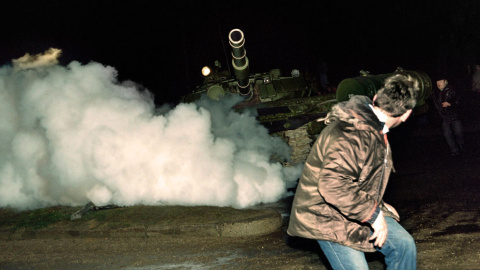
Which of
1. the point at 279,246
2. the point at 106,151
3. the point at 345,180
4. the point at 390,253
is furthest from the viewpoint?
the point at 106,151

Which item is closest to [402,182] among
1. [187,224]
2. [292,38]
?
[187,224]

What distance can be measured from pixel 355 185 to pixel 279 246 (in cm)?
302

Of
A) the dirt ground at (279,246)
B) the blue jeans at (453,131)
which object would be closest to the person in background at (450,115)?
the blue jeans at (453,131)

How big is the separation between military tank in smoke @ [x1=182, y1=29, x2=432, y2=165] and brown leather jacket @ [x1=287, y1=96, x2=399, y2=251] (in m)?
6.32

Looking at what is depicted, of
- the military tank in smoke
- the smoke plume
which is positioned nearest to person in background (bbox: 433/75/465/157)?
the military tank in smoke

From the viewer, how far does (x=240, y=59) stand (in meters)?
10.1

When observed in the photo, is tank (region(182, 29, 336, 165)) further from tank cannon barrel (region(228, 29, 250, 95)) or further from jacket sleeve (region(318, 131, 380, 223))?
jacket sleeve (region(318, 131, 380, 223))

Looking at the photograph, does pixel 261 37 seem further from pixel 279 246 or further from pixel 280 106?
pixel 279 246

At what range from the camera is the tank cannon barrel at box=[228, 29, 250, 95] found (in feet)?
30.5

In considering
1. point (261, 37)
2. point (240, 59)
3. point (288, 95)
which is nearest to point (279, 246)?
point (240, 59)

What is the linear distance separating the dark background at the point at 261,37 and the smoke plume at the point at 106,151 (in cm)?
1301

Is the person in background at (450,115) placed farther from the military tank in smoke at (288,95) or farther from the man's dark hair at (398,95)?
the man's dark hair at (398,95)

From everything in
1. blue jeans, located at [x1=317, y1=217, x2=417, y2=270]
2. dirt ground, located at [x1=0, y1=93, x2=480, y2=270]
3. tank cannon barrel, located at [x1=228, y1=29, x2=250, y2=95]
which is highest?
tank cannon barrel, located at [x1=228, y1=29, x2=250, y2=95]

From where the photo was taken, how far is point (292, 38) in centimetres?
2453
